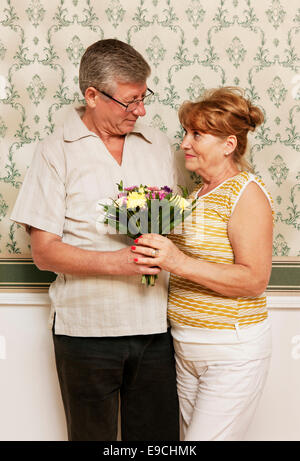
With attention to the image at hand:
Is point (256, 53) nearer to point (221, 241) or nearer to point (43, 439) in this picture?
point (221, 241)

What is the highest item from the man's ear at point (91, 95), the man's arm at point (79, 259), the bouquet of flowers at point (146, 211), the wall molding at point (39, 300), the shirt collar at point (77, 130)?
the man's ear at point (91, 95)

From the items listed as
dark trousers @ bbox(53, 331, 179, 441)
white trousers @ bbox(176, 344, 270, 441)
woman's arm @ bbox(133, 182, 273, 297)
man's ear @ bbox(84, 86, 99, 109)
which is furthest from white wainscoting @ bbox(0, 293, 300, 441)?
man's ear @ bbox(84, 86, 99, 109)

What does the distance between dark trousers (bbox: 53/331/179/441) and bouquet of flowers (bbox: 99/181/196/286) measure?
45 cm

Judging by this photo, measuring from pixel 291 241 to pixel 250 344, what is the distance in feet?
2.59

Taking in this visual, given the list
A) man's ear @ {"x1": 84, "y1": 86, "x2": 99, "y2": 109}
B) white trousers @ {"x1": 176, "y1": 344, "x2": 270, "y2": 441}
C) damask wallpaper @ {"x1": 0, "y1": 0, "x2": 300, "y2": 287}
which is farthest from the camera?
damask wallpaper @ {"x1": 0, "y1": 0, "x2": 300, "y2": 287}

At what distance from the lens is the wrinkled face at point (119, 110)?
69.1 inches

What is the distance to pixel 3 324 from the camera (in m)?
2.37

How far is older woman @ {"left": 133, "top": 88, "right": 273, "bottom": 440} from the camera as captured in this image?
5.32ft

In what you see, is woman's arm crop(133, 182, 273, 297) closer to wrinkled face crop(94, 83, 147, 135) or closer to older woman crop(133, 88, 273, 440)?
older woman crop(133, 88, 273, 440)

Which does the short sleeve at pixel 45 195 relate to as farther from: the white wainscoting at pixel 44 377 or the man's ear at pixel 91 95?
the white wainscoting at pixel 44 377

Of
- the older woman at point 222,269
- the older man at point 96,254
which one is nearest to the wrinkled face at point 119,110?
the older man at point 96,254

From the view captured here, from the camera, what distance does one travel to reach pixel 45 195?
1.74m

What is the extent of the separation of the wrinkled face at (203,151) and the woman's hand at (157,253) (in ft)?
1.15

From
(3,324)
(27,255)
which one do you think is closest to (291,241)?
(27,255)
